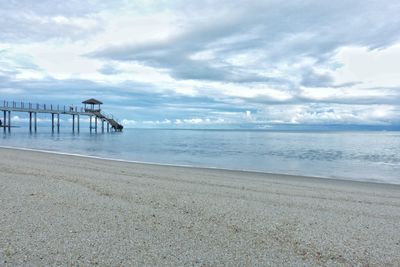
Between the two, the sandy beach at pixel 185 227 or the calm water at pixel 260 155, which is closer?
the sandy beach at pixel 185 227

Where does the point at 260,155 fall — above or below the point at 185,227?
below

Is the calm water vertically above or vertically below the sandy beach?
below

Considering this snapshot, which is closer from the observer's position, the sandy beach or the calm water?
the sandy beach

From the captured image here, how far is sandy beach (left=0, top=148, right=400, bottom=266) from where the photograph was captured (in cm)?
433

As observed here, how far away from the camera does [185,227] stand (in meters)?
5.62

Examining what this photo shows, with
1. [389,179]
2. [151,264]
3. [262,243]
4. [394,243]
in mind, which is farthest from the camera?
[389,179]

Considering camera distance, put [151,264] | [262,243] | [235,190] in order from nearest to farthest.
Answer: [151,264]
[262,243]
[235,190]

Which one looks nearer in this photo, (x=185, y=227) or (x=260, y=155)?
(x=185, y=227)

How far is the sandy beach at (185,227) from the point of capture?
433cm

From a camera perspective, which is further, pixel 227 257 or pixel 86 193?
pixel 86 193

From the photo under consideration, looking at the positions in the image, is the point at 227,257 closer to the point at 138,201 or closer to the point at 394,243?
the point at 394,243

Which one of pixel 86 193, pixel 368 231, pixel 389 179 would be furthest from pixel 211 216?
pixel 389 179

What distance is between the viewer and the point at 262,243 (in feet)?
16.3

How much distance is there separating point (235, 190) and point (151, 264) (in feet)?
19.5
